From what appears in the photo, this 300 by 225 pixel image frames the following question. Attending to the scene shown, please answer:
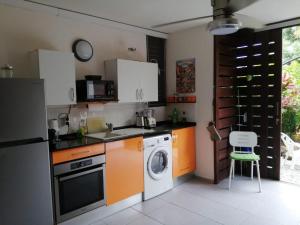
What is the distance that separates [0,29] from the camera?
246cm

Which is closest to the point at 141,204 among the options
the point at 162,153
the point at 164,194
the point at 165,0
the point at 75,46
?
the point at 164,194

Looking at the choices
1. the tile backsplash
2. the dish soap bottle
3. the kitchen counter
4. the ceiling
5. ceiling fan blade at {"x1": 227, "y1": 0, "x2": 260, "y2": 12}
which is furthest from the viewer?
the dish soap bottle

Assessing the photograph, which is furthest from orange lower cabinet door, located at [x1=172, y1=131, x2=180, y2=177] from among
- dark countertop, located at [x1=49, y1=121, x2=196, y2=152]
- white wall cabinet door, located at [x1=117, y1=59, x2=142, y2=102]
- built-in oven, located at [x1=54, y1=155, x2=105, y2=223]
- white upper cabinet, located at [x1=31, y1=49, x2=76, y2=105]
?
white upper cabinet, located at [x1=31, y1=49, x2=76, y2=105]

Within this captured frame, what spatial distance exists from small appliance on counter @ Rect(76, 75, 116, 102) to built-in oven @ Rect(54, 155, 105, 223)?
2.49 feet

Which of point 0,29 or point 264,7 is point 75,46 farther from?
point 264,7

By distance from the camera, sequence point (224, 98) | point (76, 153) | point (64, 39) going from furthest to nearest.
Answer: point (224, 98) → point (64, 39) → point (76, 153)

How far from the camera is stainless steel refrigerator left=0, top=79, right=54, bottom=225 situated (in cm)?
196

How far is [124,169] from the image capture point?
2.82 meters

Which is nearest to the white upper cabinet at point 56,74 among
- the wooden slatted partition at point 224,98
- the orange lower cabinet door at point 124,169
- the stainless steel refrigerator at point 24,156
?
the stainless steel refrigerator at point 24,156

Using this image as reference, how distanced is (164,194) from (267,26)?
287 cm

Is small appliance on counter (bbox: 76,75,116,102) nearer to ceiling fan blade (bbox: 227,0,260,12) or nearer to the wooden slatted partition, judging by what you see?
the wooden slatted partition

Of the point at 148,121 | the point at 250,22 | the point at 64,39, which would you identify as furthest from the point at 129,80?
the point at 250,22

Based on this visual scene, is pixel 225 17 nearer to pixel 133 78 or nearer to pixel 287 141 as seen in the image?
pixel 133 78

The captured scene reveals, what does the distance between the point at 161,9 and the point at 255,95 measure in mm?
2008
